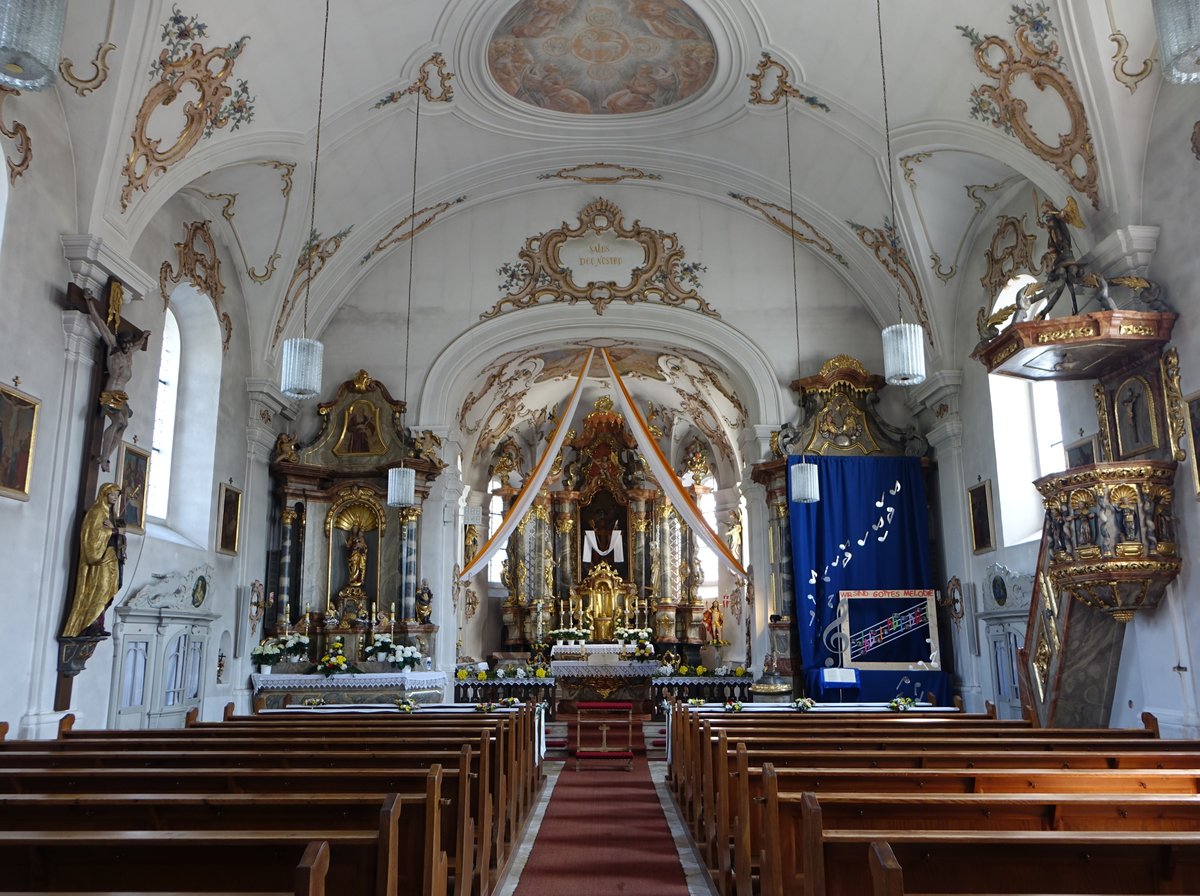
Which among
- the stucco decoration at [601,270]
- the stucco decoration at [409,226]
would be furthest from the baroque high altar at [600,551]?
the stucco decoration at [409,226]

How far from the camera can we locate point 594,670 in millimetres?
16969

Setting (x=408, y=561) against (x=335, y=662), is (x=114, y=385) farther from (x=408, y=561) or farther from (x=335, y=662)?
(x=408, y=561)

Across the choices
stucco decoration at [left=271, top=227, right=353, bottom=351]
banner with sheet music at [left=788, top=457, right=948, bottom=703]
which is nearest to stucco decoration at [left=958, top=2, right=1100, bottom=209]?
banner with sheet music at [left=788, top=457, right=948, bottom=703]

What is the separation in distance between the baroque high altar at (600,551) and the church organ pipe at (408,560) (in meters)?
7.94

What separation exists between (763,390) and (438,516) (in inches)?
212

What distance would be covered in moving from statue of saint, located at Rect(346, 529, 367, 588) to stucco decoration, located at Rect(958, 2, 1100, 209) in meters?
10.1

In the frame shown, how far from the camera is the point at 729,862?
5.61 metres

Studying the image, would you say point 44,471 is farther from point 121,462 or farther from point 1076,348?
point 1076,348

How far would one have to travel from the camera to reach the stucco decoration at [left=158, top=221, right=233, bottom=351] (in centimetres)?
1118

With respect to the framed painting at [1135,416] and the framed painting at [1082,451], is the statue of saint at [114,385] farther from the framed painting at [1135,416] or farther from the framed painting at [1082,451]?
the framed painting at [1135,416]

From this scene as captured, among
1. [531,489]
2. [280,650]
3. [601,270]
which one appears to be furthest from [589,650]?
[601,270]

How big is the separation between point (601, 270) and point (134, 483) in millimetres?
7808

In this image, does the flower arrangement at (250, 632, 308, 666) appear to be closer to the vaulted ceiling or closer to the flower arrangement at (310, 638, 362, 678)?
the flower arrangement at (310, 638, 362, 678)

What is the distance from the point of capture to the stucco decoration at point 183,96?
9.03 m
